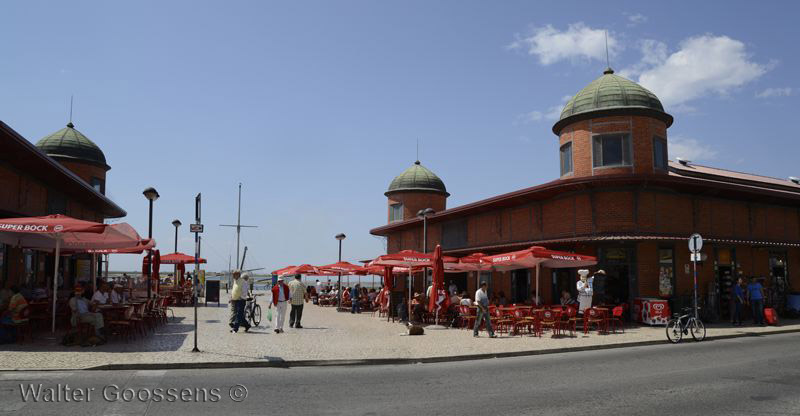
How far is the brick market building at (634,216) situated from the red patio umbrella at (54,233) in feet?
52.1

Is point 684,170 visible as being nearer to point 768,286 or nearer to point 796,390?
point 768,286

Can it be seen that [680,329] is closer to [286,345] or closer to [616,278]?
[616,278]

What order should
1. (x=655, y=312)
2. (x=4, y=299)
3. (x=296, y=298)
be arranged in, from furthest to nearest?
1. (x=655, y=312)
2. (x=296, y=298)
3. (x=4, y=299)

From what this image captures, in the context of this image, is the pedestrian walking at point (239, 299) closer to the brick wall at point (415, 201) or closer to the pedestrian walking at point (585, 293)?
the pedestrian walking at point (585, 293)

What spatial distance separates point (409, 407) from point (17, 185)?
18247mm

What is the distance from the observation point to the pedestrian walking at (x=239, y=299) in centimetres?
1662

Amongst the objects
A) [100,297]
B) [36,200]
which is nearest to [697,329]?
[100,297]

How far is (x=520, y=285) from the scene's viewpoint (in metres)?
26.3

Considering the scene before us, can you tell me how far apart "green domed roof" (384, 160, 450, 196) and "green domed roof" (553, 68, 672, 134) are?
21725 millimetres

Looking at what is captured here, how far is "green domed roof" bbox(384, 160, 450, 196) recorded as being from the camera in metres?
46.8

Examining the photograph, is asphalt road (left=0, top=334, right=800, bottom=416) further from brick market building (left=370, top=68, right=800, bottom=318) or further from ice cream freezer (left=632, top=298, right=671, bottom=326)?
brick market building (left=370, top=68, right=800, bottom=318)

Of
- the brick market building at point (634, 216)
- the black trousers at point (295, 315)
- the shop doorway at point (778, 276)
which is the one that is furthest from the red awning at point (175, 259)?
the shop doorway at point (778, 276)

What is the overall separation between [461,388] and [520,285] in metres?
17.9

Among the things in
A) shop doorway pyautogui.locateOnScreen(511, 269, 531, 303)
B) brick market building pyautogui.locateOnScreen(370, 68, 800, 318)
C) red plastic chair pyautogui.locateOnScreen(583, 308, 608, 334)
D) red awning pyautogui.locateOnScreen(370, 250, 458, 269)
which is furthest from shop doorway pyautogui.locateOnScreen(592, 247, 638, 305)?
red awning pyautogui.locateOnScreen(370, 250, 458, 269)
